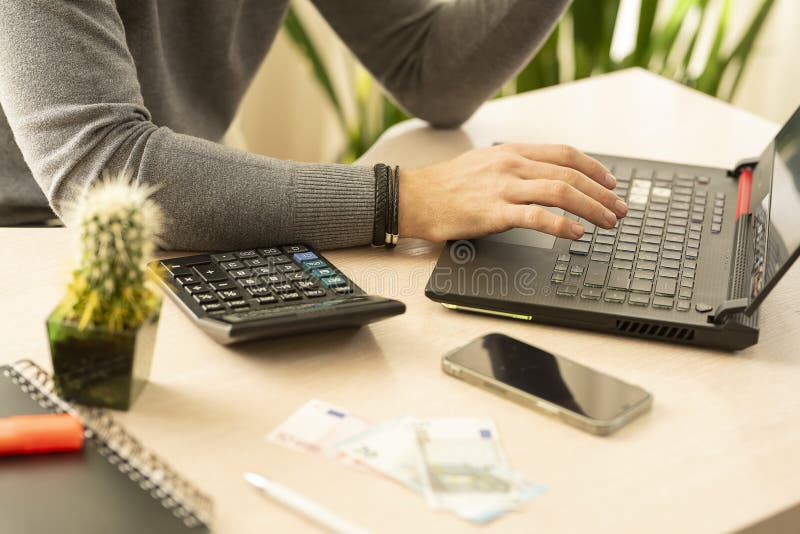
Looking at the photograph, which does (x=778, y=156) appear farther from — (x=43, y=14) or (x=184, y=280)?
(x=43, y=14)

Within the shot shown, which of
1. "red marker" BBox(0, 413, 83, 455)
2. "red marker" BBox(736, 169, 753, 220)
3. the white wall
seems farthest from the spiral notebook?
the white wall

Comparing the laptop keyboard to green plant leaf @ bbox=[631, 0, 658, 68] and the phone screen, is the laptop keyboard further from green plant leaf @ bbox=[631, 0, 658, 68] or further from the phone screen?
green plant leaf @ bbox=[631, 0, 658, 68]

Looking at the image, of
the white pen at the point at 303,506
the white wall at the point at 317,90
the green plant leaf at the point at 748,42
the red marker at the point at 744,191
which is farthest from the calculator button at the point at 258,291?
the green plant leaf at the point at 748,42

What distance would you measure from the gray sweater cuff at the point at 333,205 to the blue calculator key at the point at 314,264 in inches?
2.1

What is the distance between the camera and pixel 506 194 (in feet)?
2.89

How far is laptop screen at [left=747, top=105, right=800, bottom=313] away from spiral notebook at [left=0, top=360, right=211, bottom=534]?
49 centimetres

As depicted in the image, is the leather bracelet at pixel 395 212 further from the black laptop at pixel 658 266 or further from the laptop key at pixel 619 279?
the laptop key at pixel 619 279

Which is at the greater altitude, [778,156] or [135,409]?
[778,156]

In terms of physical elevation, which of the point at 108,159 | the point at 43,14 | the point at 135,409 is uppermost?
the point at 43,14

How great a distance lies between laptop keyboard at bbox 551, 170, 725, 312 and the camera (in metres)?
0.81

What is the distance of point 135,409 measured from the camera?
65 cm

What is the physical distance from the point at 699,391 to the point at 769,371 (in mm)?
83

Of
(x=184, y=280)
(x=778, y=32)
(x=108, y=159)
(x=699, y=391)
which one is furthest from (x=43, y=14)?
(x=778, y=32)

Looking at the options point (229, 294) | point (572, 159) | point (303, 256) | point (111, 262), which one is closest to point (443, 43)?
point (572, 159)
